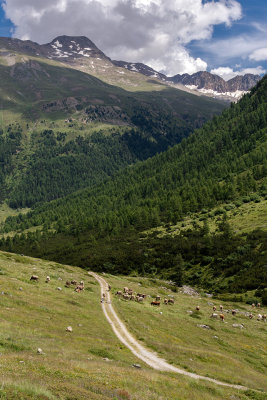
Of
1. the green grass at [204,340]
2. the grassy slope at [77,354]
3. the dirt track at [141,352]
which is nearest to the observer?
the grassy slope at [77,354]

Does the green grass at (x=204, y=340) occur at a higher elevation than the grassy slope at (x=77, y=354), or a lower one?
lower

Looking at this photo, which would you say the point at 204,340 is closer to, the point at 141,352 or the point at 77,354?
the point at 141,352

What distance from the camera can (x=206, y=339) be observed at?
37938 millimetres

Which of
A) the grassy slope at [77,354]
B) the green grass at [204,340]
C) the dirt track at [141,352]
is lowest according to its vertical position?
the green grass at [204,340]

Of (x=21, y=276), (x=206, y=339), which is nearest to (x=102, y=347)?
(x=206, y=339)

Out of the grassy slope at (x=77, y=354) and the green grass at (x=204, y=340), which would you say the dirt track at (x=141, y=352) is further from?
the grassy slope at (x=77, y=354)

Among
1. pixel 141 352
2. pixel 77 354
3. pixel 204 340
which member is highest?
pixel 77 354

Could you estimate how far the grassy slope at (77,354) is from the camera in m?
14.2

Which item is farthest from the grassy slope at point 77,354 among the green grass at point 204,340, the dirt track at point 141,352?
the dirt track at point 141,352

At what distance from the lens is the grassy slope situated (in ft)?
46.8

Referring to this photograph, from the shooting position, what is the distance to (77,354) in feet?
73.0

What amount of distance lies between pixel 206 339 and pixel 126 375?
2269 cm

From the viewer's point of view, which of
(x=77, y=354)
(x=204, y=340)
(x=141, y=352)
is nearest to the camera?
(x=77, y=354)

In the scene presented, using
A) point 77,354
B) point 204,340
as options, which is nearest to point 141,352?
point 77,354
